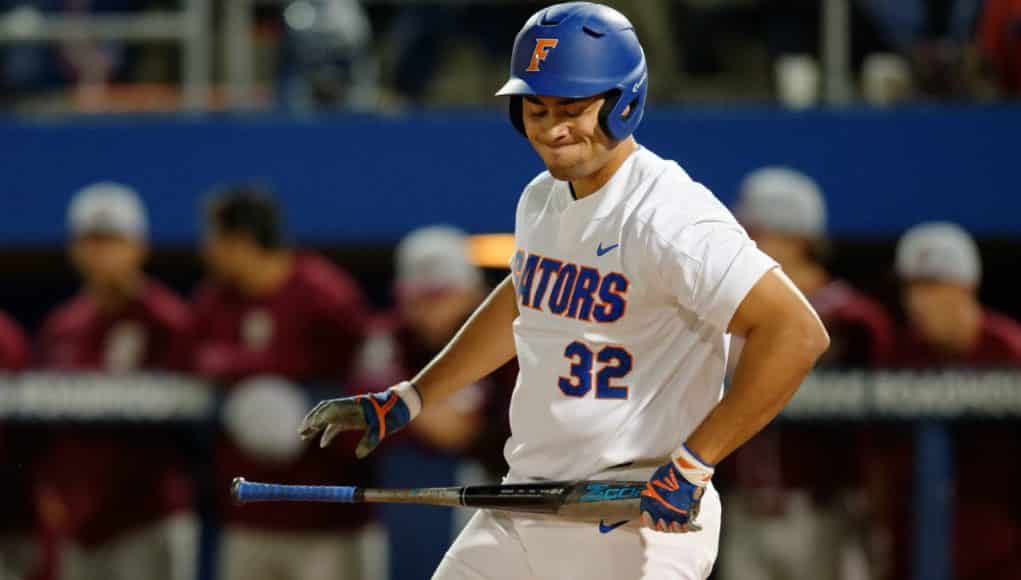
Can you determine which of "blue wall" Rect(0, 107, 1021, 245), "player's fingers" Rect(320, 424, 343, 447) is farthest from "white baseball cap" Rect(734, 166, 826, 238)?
"player's fingers" Rect(320, 424, 343, 447)

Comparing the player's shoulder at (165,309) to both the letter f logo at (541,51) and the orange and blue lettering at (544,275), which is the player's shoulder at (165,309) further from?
the letter f logo at (541,51)

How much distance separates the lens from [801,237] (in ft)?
20.1

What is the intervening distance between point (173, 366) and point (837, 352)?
2465 millimetres

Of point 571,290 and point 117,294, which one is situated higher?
point 571,290

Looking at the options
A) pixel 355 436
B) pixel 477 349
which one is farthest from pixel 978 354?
pixel 477 349

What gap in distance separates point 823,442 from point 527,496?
9.49ft

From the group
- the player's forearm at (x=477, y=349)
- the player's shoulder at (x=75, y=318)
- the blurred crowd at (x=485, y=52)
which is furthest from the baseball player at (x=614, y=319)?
the blurred crowd at (x=485, y=52)

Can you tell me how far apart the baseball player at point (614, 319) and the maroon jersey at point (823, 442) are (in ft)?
8.37

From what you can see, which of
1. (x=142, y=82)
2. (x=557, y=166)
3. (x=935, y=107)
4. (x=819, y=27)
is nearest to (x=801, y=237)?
(x=935, y=107)

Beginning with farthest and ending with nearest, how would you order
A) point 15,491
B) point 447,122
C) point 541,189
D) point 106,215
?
1. point 447,122
2. point 15,491
3. point 106,215
4. point 541,189

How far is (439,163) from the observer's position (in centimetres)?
739

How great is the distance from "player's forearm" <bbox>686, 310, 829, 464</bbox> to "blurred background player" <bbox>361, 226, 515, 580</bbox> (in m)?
2.83

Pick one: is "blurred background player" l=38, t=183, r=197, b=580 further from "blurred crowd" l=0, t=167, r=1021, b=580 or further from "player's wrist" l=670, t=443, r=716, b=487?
"player's wrist" l=670, t=443, r=716, b=487

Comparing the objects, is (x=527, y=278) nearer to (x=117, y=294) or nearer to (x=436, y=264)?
(x=436, y=264)
